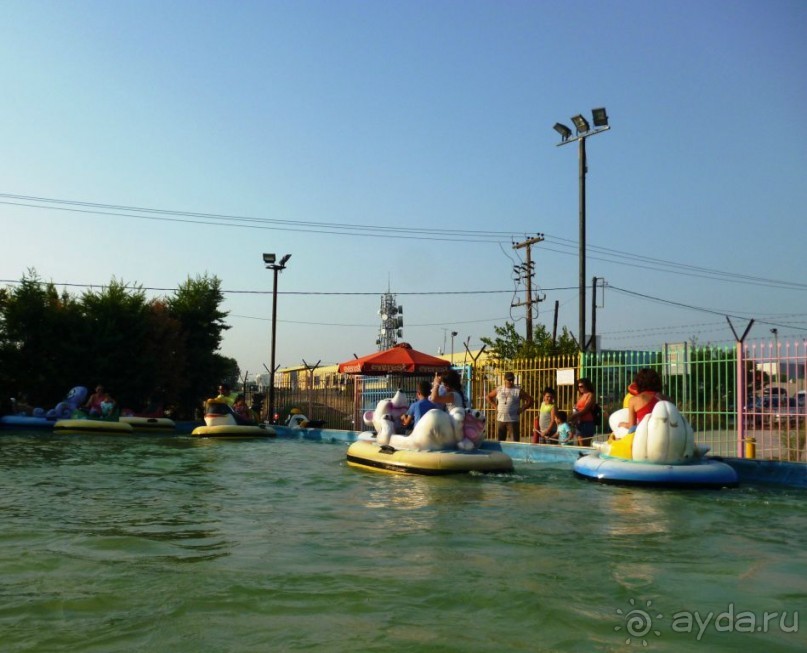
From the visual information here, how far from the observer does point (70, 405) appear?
24.8 metres

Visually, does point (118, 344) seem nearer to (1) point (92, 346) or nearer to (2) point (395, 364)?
(1) point (92, 346)

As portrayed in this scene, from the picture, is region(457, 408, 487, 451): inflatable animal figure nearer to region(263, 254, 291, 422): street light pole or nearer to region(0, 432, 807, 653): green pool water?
region(0, 432, 807, 653): green pool water

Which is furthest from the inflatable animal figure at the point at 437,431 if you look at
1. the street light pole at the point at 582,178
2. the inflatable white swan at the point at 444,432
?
the street light pole at the point at 582,178

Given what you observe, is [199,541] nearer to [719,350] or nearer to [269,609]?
[269,609]

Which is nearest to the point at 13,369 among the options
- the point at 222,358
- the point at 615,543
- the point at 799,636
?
the point at 222,358

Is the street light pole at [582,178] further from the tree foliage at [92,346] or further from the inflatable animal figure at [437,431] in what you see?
the tree foliage at [92,346]

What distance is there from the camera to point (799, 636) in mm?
4512

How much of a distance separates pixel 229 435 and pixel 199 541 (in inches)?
541

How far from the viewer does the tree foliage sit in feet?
89.5

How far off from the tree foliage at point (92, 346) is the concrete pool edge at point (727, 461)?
10.5 metres

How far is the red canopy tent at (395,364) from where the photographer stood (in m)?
23.7

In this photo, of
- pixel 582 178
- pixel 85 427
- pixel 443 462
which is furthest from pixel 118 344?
pixel 443 462

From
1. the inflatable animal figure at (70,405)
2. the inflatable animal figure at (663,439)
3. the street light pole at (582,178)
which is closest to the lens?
the inflatable animal figure at (663,439)

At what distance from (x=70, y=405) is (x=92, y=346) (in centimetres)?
364
